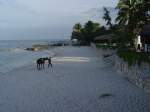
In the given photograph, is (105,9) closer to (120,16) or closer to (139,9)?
(120,16)

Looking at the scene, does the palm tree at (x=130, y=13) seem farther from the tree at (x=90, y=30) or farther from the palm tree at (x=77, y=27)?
the palm tree at (x=77, y=27)

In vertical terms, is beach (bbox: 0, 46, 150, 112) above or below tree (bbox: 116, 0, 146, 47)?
below

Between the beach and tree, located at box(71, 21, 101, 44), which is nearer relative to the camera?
the beach

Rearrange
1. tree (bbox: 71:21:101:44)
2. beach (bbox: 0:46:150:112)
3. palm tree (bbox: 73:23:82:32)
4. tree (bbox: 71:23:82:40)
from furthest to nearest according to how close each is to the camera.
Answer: palm tree (bbox: 73:23:82:32), tree (bbox: 71:23:82:40), tree (bbox: 71:21:101:44), beach (bbox: 0:46:150:112)

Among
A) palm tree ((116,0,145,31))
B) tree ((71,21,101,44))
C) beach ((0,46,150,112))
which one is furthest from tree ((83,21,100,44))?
beach ((0,46,150,112))

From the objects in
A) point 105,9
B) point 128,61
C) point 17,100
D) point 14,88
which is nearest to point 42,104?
point 17,100

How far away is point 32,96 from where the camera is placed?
1241cm

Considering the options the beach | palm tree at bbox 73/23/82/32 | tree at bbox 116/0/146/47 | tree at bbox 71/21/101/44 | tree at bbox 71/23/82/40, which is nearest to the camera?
the beach

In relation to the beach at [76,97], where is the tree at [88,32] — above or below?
above

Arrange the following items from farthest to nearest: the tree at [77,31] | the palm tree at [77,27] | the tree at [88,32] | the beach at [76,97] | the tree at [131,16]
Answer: the palm tree at [77,27] → the tree at [77,31] → the tree at [88,32] → the tree at [131,16] → the beach at [76,97]

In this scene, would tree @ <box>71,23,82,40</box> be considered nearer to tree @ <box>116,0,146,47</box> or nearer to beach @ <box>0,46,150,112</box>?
tree @ <box>116,0,146,47</box>

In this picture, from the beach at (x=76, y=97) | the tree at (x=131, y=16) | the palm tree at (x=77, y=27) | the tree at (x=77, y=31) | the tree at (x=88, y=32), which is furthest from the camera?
the palm tree at (x=77, y=27)

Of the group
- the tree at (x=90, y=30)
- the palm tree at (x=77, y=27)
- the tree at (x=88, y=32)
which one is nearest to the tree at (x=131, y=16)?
the tree at (x=88, y=32)

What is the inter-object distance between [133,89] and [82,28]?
7909cm
